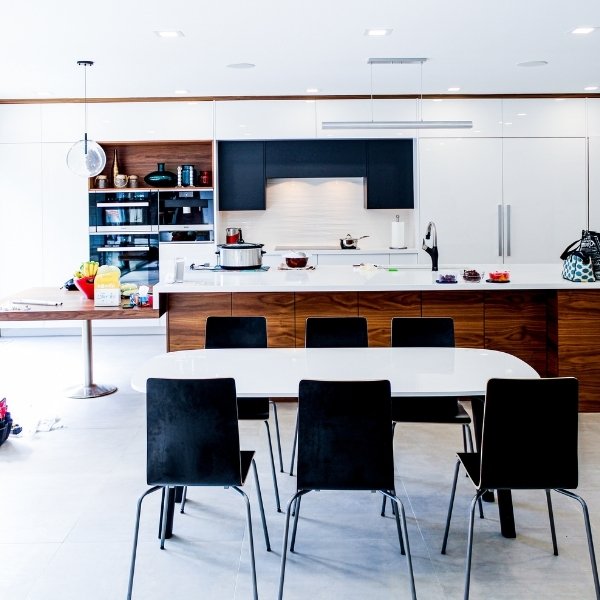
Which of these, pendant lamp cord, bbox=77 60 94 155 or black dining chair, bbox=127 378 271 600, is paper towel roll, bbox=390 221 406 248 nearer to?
pendant lamp cord, bbox=77 60 94 155

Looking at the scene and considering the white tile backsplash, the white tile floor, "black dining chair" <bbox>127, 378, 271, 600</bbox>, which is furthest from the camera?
the white tile backsplash

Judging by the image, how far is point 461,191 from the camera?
785 centimetres

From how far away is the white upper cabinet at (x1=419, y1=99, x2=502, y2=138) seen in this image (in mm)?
7809

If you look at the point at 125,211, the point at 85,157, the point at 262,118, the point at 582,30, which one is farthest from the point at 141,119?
the point at 582,30

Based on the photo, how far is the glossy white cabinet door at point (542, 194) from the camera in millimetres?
7863

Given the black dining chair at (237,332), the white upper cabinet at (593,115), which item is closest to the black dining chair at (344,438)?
the black dining chair at (237,332)

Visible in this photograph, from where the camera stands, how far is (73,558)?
9.60ft

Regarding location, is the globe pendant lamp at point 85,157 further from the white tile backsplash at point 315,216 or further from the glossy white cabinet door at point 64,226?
the white tile backsplash at point 315,216

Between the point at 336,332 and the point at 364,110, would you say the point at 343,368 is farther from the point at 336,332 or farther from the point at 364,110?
the point at 364,110

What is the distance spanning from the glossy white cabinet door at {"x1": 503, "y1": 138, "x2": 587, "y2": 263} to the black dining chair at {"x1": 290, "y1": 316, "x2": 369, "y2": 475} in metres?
4.47

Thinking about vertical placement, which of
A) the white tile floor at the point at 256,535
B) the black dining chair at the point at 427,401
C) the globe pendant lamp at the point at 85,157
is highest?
the globe pendant lamp at the point at 85,157

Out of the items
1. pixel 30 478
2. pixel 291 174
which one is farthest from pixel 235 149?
pixel 30 478

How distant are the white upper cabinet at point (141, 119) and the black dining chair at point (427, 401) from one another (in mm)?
4616

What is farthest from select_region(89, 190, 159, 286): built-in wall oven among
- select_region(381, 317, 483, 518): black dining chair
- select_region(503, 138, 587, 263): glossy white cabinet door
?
select_region(381, 317, 483, 518): black dining chair
